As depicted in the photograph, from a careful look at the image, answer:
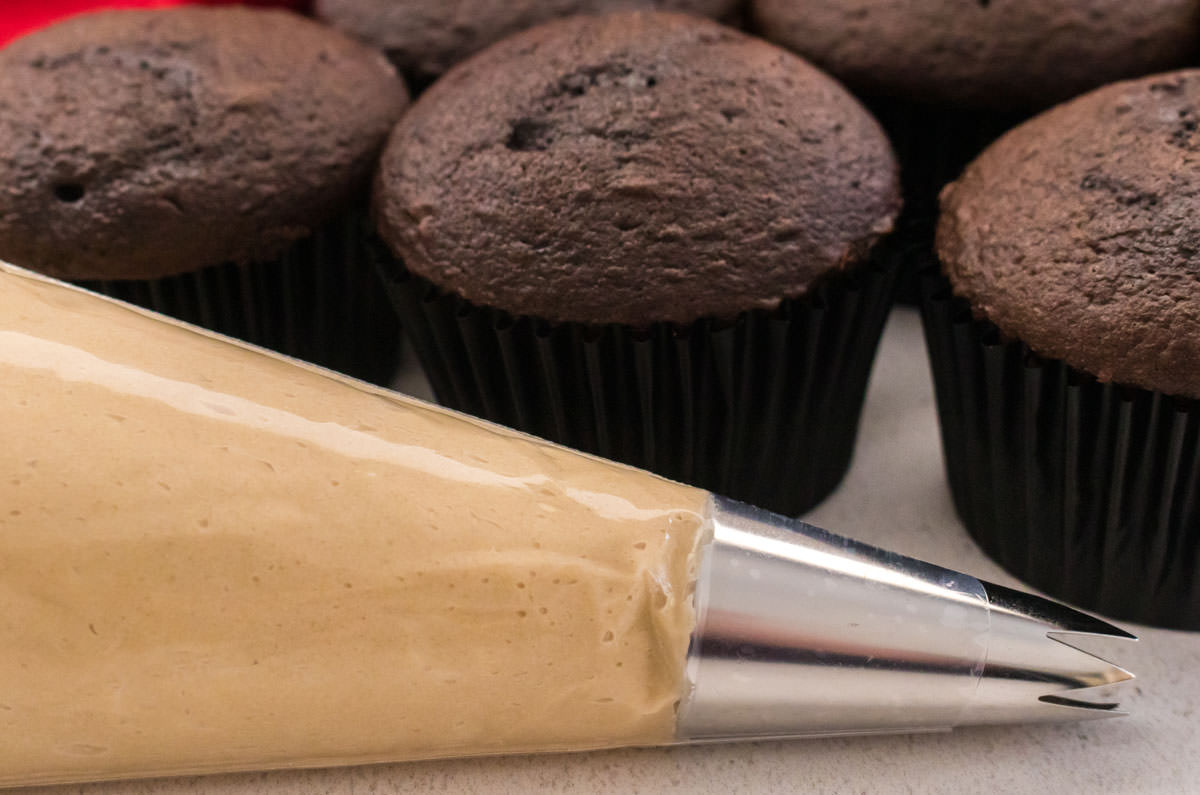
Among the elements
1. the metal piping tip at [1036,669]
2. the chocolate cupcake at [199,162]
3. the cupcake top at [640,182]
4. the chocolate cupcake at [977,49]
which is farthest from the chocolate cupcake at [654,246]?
the metal piping tip at [1036,669]

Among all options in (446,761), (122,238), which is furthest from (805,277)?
(122,238)

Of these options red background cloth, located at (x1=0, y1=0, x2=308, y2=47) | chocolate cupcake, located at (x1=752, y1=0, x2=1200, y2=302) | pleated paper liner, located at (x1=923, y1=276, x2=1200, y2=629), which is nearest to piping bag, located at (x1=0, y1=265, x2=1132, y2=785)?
pleated paper liner, located at (x1=923, y1=276, x2=1200, y2=629)

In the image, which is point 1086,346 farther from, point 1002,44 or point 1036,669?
point 1002,44

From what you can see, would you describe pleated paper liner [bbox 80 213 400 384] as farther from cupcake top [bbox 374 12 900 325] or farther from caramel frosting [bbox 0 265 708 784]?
caramel frosting [bbox 0 265 708 784]

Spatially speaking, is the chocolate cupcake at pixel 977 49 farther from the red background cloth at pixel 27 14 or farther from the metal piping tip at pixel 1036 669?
the red background cloth at pixel 27 14

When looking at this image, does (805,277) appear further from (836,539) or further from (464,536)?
(464,536)
